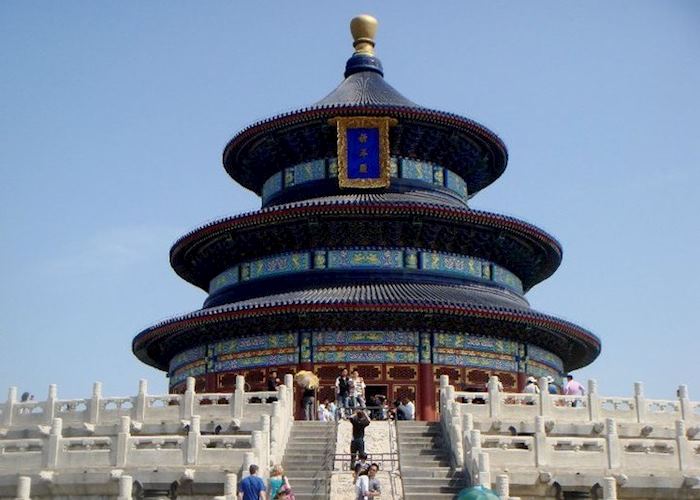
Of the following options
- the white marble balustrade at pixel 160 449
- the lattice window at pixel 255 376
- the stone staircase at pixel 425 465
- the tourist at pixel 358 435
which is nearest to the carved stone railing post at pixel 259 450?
the white marble balustrade at pixel 160 449

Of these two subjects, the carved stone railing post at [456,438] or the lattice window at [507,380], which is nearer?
the carved stone railing post at [456,438]

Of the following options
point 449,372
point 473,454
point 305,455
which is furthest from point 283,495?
point 449,372

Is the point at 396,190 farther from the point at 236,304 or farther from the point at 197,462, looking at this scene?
the point at 197,462

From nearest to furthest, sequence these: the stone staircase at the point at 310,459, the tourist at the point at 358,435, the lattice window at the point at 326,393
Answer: the stone staircase at the point at 310,459
the tourist at the point at 358,435
the lattice window at the point at 326,393

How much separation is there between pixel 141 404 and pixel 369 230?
1473 cm

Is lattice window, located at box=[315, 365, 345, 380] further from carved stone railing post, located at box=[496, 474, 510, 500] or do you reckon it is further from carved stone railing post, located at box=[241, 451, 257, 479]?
carved stone railing post, located at box=[496, 474, 510, 500]

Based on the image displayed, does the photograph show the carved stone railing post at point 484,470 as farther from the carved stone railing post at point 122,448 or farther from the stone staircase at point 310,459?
the carved stone railing post at point 122,448

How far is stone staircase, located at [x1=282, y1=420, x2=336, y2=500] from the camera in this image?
21031 mm

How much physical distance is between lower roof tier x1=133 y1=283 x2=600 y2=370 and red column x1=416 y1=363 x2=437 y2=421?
140 centimetres

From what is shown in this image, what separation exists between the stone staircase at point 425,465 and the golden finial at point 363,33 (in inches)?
994

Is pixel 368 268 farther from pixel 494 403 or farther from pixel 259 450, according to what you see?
pixel 259 450

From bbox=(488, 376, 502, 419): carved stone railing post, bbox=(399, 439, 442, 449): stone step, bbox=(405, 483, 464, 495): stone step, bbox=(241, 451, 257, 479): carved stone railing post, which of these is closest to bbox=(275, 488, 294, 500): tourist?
bbox=(241, 451, 257, 479): carved stone railing post

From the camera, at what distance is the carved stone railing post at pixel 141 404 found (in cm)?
2584

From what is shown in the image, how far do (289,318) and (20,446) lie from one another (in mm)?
15091
